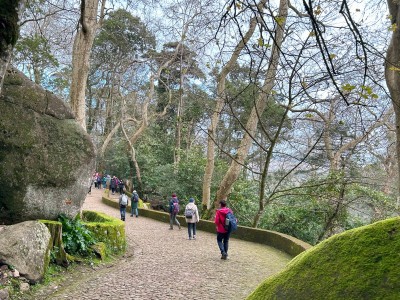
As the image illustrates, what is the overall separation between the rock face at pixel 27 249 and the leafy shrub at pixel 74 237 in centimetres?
142

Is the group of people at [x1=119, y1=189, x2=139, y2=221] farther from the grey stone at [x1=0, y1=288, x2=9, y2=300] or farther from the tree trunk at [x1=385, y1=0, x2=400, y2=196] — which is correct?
the tree trunk at [x1=385, y1=0, x2=400, y2=196]

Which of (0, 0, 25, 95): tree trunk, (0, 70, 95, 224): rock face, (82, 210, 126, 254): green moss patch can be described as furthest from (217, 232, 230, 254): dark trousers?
(0, 0, 25, 95): tree trunk

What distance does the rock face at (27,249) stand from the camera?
5994 mm

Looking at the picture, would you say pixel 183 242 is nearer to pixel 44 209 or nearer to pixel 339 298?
pixel 44 209

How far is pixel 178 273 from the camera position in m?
8.23

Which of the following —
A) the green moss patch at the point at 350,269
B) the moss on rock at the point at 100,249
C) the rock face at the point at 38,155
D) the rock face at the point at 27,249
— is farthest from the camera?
the moss on rock at the point at 100,249

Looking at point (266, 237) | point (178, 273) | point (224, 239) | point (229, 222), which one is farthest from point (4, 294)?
point (266, 237)

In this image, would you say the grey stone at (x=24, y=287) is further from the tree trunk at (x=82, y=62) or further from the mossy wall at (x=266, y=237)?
the mossy wall at (x=266, y=237)

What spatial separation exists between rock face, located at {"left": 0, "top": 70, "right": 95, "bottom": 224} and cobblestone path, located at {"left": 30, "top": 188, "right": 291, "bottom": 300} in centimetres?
191

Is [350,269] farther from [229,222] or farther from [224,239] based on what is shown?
[224,239]

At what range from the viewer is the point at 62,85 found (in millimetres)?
23172

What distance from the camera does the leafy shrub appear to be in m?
8.25

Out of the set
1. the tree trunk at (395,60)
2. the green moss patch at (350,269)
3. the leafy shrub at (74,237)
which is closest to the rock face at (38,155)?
the leafy shrub at (74,237)

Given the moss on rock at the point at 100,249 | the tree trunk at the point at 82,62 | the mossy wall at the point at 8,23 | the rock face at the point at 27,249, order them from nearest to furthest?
the mossy wall at the point at 8,23 < the rock face at the point at 27,249 < the moss on rock at the point at 100,249 < the tree trunk at the point at 82,62
